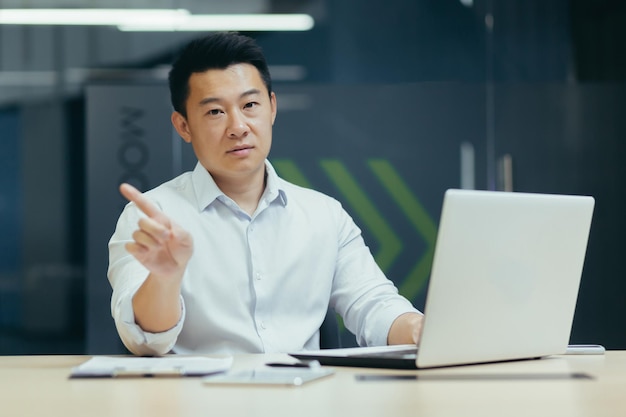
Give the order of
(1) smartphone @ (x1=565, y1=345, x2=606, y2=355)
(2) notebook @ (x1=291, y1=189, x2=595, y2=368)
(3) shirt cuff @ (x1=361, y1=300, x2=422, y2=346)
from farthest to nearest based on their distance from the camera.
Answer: (3) shirt cuff @ (x1=361, y1=300, x2=422, y2=346) < (1) smartphone @ (x1=565, y1=345, x2=606, y2=355) < (2) notebook @ (x1=291, y1=189, x2=595, y2=368)

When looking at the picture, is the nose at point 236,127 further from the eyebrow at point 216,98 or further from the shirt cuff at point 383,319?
the shirt cuff at point 383,319

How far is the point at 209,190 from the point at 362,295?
49cm

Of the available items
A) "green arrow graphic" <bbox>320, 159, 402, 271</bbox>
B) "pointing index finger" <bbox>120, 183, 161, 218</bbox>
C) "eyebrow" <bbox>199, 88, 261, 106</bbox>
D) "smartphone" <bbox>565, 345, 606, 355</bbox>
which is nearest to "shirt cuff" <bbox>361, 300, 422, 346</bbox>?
"smartphone" <bbox>565, 345, 606, 355</bbox>

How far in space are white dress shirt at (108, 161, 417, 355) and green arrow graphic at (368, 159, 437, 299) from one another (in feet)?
6.30

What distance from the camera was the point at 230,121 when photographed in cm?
237

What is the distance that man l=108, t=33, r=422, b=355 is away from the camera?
7.27 feet

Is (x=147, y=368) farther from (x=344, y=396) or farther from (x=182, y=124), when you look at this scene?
(x=182, y=124)

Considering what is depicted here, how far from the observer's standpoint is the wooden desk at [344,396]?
1145 millimetres

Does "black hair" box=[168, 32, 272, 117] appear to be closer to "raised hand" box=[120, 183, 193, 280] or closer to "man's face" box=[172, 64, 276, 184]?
"man's face" box=[172, 64, 276, 184]

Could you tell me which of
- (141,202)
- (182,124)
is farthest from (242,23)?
(141,202)

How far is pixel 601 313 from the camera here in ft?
14.7

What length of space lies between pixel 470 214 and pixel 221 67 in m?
1.20

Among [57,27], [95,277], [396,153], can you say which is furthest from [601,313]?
[57,27]

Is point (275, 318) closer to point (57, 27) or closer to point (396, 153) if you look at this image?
point (396, 153)
